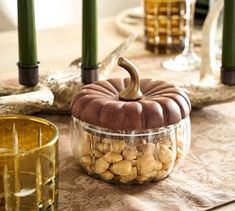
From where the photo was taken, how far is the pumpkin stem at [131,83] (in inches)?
32.1

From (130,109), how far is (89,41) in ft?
0.85

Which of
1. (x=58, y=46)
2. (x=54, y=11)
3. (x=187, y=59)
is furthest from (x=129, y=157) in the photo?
(x=54, y=11)

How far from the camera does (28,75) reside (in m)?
1.01

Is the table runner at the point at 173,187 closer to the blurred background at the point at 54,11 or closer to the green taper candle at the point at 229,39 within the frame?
the green taper candle at the point at 229,39

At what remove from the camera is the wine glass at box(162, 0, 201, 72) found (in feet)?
4.42

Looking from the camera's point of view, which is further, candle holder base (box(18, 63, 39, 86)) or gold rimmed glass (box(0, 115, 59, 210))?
candle holder base (box(18, 63, 39, 86))

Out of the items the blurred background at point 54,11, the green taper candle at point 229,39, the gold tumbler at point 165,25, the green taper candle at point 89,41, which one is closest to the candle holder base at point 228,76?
the green taper candle at point 229,39

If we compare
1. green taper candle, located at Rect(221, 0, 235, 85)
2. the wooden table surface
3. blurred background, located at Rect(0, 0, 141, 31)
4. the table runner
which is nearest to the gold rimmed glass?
the table runner

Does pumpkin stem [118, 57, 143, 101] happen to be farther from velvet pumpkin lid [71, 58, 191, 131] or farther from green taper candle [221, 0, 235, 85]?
green taper candle [221, 0, 235, 85]

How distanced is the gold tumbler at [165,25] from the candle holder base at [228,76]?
374 mm

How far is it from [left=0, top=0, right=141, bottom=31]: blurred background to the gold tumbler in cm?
73

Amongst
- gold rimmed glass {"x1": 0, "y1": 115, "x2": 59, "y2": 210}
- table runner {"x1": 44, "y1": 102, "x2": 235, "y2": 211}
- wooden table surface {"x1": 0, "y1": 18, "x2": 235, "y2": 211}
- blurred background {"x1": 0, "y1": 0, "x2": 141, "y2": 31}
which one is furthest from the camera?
blurred background {"x1": 0, "y1": 0, "x2": 141, "y2": 31}

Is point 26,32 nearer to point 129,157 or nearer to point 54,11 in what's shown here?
point 129,157

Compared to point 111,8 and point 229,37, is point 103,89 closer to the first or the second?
point 229,37
